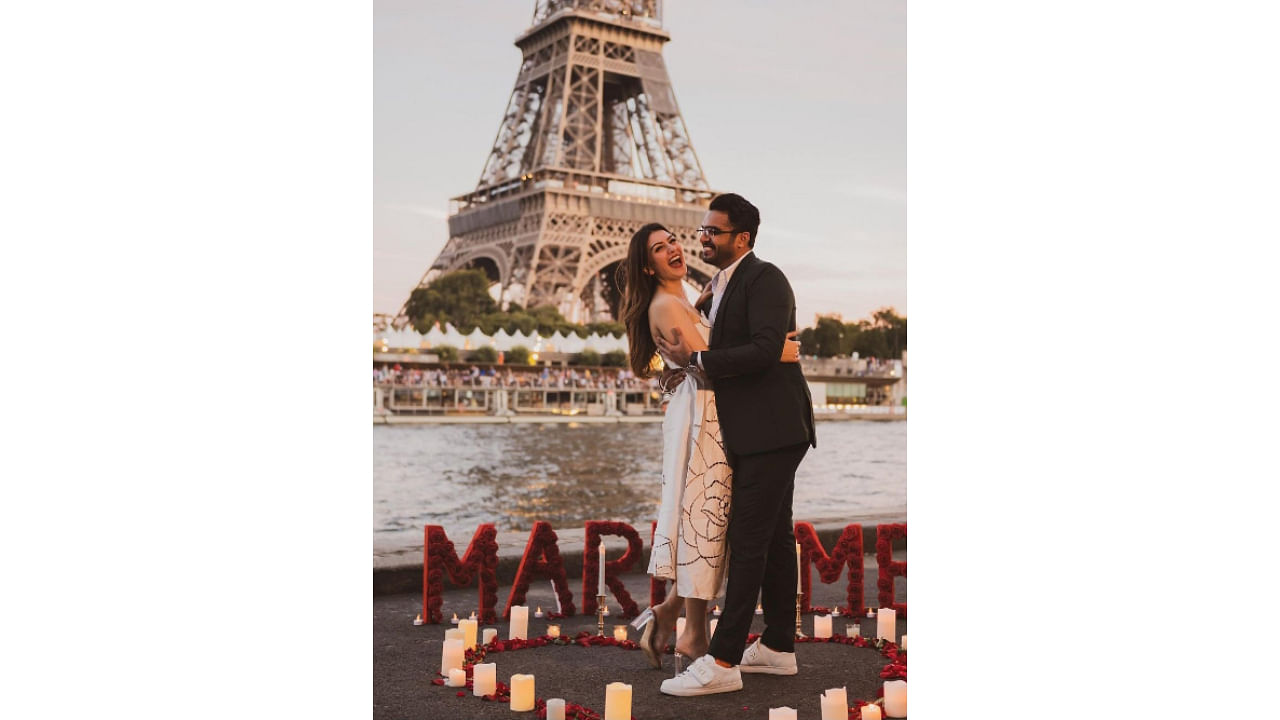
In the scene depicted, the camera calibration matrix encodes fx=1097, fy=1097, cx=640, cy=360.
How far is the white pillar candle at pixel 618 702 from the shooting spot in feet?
8.76

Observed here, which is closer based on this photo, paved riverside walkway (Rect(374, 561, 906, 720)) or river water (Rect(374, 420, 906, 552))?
paved riverside walkway (Rect(374, 561, 906, 720))

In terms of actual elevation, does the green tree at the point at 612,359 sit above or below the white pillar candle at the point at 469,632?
above

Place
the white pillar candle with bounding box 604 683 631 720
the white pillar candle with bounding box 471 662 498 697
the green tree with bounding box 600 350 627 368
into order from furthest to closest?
1. the green tree with bounding box 600 350 627 368
2. the white pillar candle with bounding box 471 662 498 697
3. the white pillar candle with bounding box 604 683 631 720

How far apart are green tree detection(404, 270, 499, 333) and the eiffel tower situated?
899 millimetres

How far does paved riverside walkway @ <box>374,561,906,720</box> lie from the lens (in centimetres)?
287

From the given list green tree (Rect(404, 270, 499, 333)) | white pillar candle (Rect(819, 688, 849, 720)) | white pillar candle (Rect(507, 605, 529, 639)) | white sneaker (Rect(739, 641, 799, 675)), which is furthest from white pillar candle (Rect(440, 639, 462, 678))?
green tree (Rect(404, 270, 499, 333))

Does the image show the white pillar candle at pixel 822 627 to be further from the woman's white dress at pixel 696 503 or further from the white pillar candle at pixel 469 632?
the white pillar candle at pixel 469 632

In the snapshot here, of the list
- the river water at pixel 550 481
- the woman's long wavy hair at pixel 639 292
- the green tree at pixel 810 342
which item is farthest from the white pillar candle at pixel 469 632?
the green tree at pixel 810 342

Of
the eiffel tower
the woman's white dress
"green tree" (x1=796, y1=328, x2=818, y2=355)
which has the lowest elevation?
the woman's white dress

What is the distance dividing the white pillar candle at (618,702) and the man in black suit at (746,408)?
347 millimetres

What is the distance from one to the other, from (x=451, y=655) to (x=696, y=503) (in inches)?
32.7

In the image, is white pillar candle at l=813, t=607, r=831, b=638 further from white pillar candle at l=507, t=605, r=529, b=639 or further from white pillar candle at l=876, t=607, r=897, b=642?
white pillar candle at l=507, t=605, r=529, b=639

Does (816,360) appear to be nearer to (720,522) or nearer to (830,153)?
(830,153)

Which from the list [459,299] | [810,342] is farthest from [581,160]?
[810,342]
